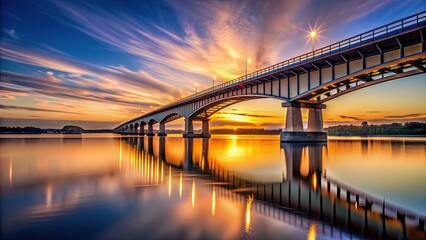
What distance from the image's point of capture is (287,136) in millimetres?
41688

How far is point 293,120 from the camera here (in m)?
41.2

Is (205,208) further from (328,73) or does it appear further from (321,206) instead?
(328,73)

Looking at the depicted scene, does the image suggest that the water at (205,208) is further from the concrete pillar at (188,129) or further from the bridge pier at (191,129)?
the bridge pier at (191,129)

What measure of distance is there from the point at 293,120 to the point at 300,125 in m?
1.82

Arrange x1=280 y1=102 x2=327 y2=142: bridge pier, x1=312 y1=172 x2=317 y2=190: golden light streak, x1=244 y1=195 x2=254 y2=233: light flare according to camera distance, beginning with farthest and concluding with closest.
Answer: x1=280 y1=102 x2=327 y2=142: bridge pier → x1=312 y1=172 x2=317 y2=190: golden light streak → x1=244 y1=195 x2=254 y2=233: light flare

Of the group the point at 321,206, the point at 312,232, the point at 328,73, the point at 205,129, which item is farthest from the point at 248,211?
the point at 205,129

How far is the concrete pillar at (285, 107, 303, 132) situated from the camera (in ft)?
135

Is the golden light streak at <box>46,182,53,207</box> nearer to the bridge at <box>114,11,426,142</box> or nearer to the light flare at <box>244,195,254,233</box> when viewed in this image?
the light flare at <box>244,195,254,233</box>

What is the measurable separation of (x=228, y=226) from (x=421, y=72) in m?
36.1

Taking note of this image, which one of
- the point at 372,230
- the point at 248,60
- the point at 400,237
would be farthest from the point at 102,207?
the point at 248,60

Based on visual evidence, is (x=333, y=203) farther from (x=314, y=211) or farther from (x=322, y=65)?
(x=322, y=65)

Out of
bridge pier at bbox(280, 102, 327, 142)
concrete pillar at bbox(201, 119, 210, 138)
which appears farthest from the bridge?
concrete pillar at bbox(201, 119, 210, 138)

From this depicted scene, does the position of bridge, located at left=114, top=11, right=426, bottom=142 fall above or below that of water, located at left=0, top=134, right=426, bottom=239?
above

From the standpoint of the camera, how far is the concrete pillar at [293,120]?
4123 cm
